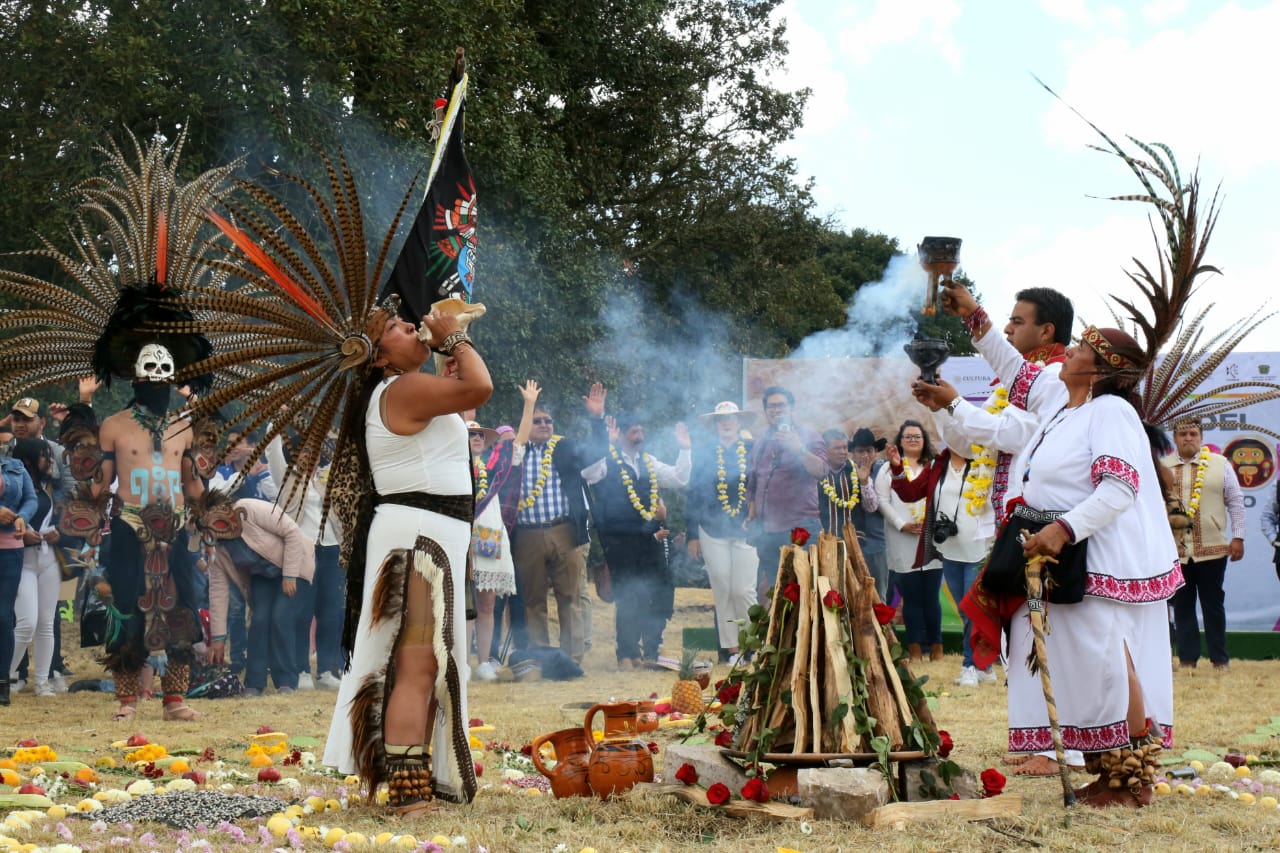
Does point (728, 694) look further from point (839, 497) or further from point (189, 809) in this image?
point (839, 497)

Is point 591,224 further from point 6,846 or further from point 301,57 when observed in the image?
point 6,846

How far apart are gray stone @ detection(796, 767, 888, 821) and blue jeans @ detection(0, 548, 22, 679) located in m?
6.24

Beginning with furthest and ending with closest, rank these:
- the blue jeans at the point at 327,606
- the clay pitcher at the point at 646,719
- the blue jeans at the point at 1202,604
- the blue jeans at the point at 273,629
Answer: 1. the blue jeans at the point at 1202,604
2. the blue jeans at the point at 327,606
3. the blue jeans at the point at 273,629
4. the clay pitcher at the point at 646,719

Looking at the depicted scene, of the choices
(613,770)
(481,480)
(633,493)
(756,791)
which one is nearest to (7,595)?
(481,480)

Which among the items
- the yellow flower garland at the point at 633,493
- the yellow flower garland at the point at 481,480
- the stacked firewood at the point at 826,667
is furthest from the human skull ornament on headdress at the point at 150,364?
the yellow flower garland at the point at 633,493

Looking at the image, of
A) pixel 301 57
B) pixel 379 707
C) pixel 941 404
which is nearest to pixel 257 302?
pixel 379 707

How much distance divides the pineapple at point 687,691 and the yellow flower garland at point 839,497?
351 cm

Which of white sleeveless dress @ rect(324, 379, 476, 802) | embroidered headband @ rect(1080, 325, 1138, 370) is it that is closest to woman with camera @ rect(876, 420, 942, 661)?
embroidered headband @ rect(1080, 325, 1138, 370)

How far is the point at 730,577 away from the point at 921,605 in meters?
1.64

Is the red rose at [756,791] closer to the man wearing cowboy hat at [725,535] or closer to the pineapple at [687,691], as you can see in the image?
the pineapple at [687,691]

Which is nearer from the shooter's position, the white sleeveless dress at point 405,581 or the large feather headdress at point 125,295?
the white sleeveless dress at point 405,581

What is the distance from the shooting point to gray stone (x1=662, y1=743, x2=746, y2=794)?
5.04 meters

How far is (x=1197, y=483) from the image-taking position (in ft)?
35.9

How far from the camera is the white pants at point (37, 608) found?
9.32m
